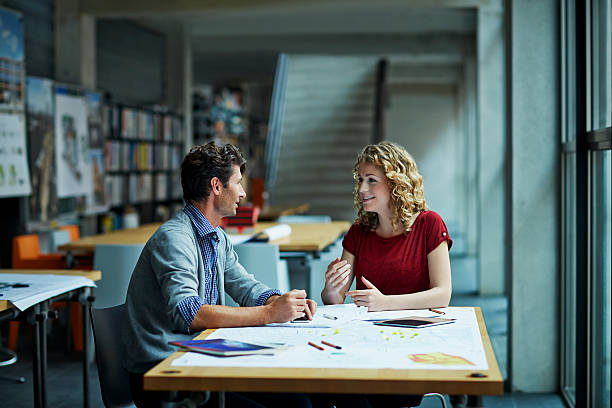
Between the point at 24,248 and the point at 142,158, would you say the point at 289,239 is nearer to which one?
the point at 24,248

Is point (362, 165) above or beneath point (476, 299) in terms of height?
above

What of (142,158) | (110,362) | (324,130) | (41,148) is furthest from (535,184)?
(324,130)

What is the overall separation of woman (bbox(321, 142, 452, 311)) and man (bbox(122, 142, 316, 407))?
1.85ft

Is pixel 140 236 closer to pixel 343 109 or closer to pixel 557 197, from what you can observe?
pixel 557 197

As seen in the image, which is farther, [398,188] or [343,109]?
[343,109]

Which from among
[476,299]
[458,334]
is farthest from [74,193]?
[458,334]

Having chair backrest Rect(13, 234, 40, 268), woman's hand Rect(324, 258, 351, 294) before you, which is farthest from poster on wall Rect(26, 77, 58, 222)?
woman's hand Rect(324, 258, 351, 294)

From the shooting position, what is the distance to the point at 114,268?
4.50m

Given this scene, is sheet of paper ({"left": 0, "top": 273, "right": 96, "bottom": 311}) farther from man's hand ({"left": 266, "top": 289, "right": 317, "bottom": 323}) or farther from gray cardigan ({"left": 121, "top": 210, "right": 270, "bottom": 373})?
man's hand ({"left": 266, "top": 289, "right": 317, "bottom": 323})

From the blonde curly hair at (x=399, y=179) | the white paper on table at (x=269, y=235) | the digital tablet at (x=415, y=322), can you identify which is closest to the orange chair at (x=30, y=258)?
the white paper on table at (x=269, y=235)

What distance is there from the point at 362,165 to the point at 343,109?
10.6 metres

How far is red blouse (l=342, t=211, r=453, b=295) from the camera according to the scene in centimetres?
304

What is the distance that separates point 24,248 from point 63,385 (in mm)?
1391

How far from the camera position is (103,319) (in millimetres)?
2590
